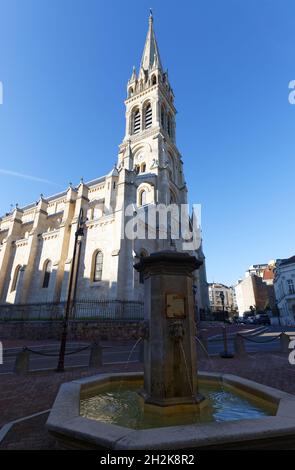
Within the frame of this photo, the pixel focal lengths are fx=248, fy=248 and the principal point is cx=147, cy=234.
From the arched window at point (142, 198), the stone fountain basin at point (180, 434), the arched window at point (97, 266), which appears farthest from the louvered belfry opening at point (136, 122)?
the stone fountain basin at point (180, 434)

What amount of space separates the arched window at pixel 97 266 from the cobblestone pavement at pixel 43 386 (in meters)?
15.6

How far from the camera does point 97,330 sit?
1889cm

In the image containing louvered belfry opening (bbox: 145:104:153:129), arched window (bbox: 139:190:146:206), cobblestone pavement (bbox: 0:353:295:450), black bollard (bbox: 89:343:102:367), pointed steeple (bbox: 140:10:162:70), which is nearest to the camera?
cobblestone pavement (bbox: 0:353:295:450)

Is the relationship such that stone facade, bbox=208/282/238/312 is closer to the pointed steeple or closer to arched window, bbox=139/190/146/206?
arched window, bbox=139/190/146/206

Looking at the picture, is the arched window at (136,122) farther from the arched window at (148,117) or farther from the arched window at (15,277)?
the arched window at (15,277)

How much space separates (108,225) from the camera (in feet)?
86.0

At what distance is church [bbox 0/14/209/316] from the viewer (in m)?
24.2

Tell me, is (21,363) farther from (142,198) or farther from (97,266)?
(142,198)

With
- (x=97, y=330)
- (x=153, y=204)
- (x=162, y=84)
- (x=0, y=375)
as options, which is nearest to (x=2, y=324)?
(x=97, y=330)

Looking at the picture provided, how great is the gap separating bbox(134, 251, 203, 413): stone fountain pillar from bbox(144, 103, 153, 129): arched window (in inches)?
1665

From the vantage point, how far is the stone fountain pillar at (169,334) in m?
4.32

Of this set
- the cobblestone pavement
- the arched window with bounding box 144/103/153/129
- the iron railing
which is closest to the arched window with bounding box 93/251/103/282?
the iron railing

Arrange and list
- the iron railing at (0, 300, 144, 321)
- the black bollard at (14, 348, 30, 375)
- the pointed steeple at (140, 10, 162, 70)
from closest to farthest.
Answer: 1. the black bollard at (14, 348, 30, 375)
2. the iron railing at (0, 300, 144, 321)
3. the pointed steeple at (140, 10, 162, 70)
